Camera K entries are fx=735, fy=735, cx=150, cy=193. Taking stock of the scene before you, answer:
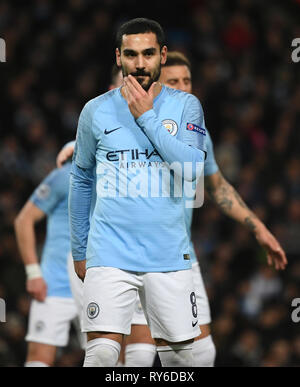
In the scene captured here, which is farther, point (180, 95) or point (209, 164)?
point (209, 164)

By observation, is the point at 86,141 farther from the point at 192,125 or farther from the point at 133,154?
the point at 192,125

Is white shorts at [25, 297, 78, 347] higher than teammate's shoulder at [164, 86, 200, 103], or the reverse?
teammate's shoulder at [164, 86, 200, 103]

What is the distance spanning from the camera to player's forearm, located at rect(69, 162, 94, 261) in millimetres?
Result: 3666

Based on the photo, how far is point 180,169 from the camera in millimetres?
3398

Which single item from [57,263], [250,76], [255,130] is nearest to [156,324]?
[57,263]

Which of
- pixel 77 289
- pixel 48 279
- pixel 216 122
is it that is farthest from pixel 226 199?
pixel 216 122

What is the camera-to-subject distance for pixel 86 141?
354 cm

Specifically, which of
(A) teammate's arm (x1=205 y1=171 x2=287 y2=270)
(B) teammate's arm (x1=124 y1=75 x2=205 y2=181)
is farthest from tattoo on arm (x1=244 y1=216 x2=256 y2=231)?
(B) teammate's arm (x1=124 y1=75 x2=205 y2=181)

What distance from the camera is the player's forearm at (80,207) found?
3.67 metres

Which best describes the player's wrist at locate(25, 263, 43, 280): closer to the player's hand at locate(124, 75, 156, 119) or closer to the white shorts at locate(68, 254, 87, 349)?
the white shorts at locate(68, 254, 87, 349)

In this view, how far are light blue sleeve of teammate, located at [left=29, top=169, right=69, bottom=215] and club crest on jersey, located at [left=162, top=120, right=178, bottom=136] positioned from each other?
170cm

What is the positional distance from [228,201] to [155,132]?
1411 mm

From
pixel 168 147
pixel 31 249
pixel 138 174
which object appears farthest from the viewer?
pixel 31 249

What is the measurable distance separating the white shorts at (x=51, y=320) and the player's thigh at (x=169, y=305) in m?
1.85
